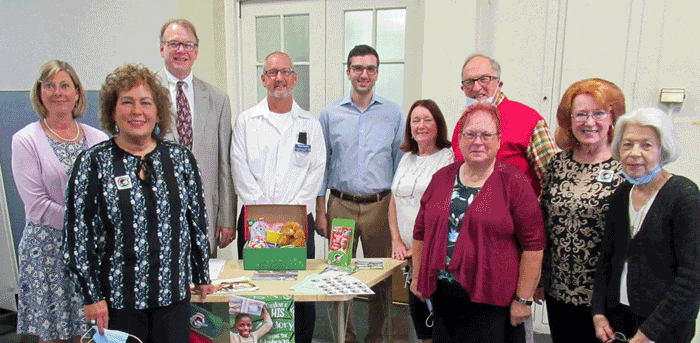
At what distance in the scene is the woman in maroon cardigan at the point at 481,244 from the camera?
1593 mm

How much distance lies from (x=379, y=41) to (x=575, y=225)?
8.61 ft

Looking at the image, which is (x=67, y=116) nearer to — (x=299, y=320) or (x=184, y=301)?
(x=184, y=301)

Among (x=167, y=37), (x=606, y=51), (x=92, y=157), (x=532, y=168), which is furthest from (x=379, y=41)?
(x=92, y=157)

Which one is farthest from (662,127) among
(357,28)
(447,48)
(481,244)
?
(357,28)

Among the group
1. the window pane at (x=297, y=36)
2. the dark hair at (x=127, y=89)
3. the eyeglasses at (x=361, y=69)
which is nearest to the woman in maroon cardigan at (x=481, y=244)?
the eyeglasses at (x=361, y=69)

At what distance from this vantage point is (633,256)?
1.39 metres

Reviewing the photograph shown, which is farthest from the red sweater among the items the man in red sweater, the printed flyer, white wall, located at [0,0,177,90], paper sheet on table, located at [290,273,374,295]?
white wall, located at [0,0,177,90]

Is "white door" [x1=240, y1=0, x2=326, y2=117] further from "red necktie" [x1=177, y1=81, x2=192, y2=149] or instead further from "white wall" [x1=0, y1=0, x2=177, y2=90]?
"red necktie" [x1=177, y1=81, x2=192, y2=149]

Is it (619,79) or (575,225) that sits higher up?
(619,79)

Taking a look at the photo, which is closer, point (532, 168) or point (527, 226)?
point (527, 226)

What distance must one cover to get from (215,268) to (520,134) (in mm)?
1658

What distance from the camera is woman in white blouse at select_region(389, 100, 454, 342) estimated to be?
7.28ft

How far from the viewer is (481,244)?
1.59m

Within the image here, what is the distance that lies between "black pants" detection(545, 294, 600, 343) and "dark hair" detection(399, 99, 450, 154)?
0.92m
